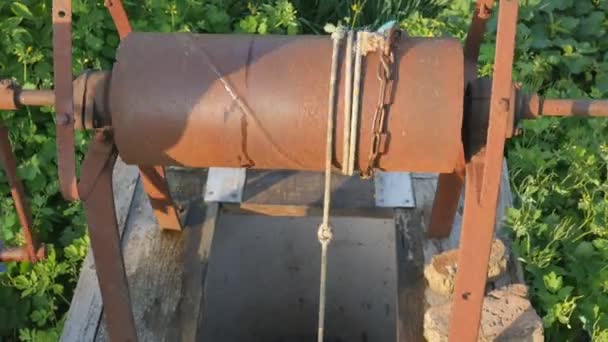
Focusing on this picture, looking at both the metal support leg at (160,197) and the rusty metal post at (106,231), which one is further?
the metal support leg at (160,197)

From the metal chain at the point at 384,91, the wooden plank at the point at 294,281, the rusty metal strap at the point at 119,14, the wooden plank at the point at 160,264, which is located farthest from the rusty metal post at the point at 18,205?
the metal chain at the point at 384,91

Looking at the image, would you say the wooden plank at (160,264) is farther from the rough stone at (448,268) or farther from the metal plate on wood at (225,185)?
the rough stone at (448,268)

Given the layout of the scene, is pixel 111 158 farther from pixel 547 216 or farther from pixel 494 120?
pixel 547 216

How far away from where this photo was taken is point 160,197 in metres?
2.51

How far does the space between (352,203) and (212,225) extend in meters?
0.50

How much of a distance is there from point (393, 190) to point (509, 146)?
88 centimetres

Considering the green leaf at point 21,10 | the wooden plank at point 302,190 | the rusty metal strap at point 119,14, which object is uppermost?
the rusty metal strap at point 119,14

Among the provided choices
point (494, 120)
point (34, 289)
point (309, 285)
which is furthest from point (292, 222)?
point (494, 120)

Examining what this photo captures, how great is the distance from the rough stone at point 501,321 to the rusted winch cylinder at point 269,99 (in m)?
0.57

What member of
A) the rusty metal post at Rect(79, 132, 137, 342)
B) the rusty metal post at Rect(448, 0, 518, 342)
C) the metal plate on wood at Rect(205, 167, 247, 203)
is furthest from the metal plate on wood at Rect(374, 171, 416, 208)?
the rusty metal post at Rect(79, 132, 137, 342)

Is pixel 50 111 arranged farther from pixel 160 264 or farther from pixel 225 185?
pixel 160 264

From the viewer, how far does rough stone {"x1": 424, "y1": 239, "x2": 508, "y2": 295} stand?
7.93ft

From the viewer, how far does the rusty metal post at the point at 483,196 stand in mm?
1697

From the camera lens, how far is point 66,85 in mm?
1730
